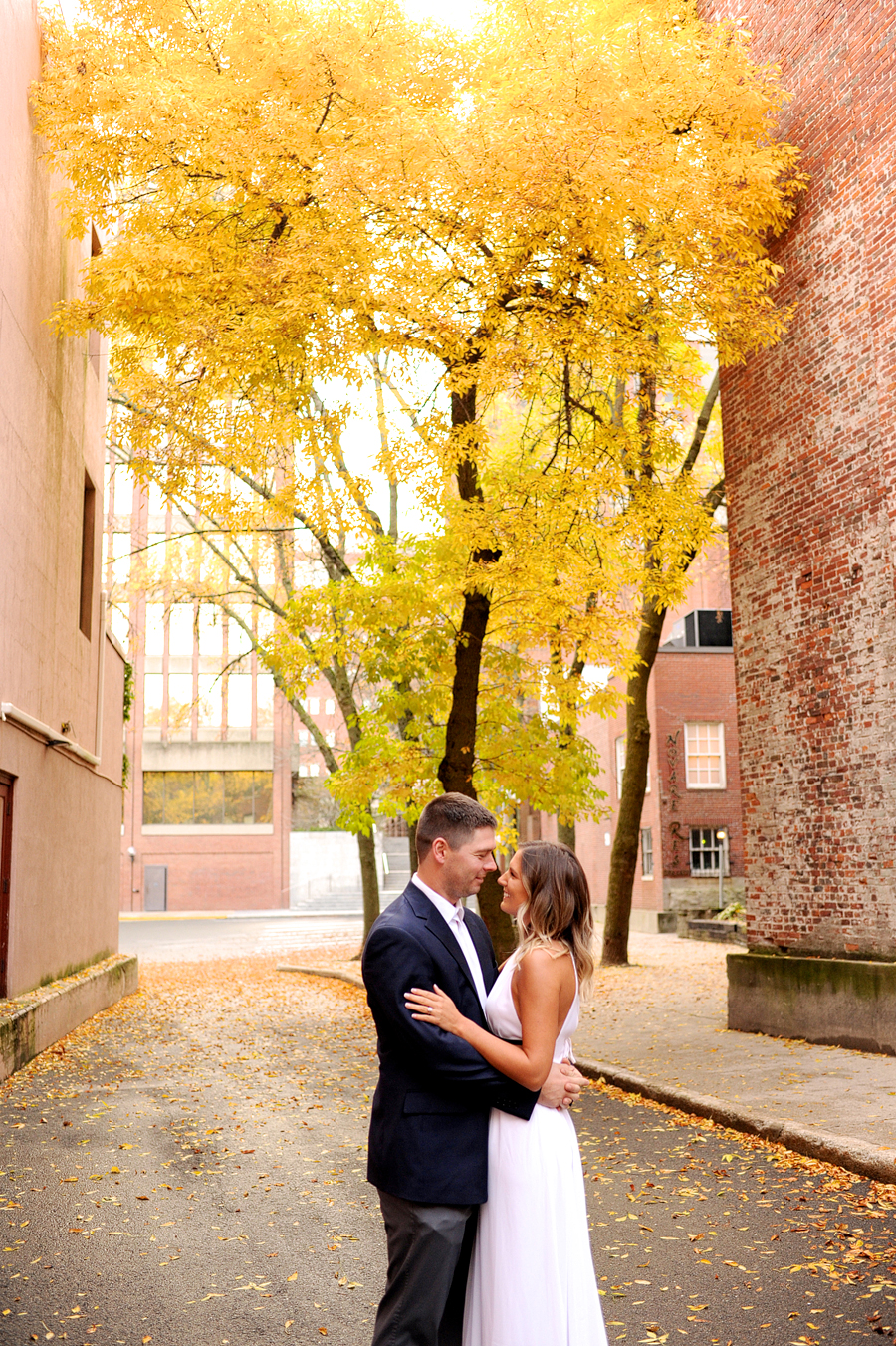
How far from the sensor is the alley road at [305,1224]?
464 cm

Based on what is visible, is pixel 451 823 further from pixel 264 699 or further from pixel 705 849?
pixel 264 699

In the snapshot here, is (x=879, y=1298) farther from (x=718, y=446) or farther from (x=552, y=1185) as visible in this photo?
(x=718, y=446)

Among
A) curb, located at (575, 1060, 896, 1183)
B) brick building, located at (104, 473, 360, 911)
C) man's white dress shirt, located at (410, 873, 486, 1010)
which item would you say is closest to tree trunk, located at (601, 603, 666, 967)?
curb, located at (575, 1060, 896, 1183)

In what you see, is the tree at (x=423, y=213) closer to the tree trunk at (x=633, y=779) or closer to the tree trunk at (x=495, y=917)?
the tree trunk at (x=495, y=917)

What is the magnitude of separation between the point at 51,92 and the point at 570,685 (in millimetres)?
9206

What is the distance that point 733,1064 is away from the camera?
407 inches

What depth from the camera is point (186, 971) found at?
23.3 m

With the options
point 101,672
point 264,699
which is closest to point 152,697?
point 264,699

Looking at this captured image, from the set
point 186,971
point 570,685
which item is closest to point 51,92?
point 570,685

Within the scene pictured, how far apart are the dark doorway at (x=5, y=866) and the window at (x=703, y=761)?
2420 cm

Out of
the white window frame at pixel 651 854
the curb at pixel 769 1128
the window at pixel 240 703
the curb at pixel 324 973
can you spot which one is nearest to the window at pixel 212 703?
the window at pixel 240 703

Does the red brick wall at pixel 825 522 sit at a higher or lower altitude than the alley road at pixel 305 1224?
higher

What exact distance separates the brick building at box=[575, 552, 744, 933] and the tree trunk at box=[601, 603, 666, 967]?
11800mm

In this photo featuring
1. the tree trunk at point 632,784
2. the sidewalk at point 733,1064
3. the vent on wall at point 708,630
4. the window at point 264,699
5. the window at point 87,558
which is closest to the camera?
the sidewalk at point 733,1064
